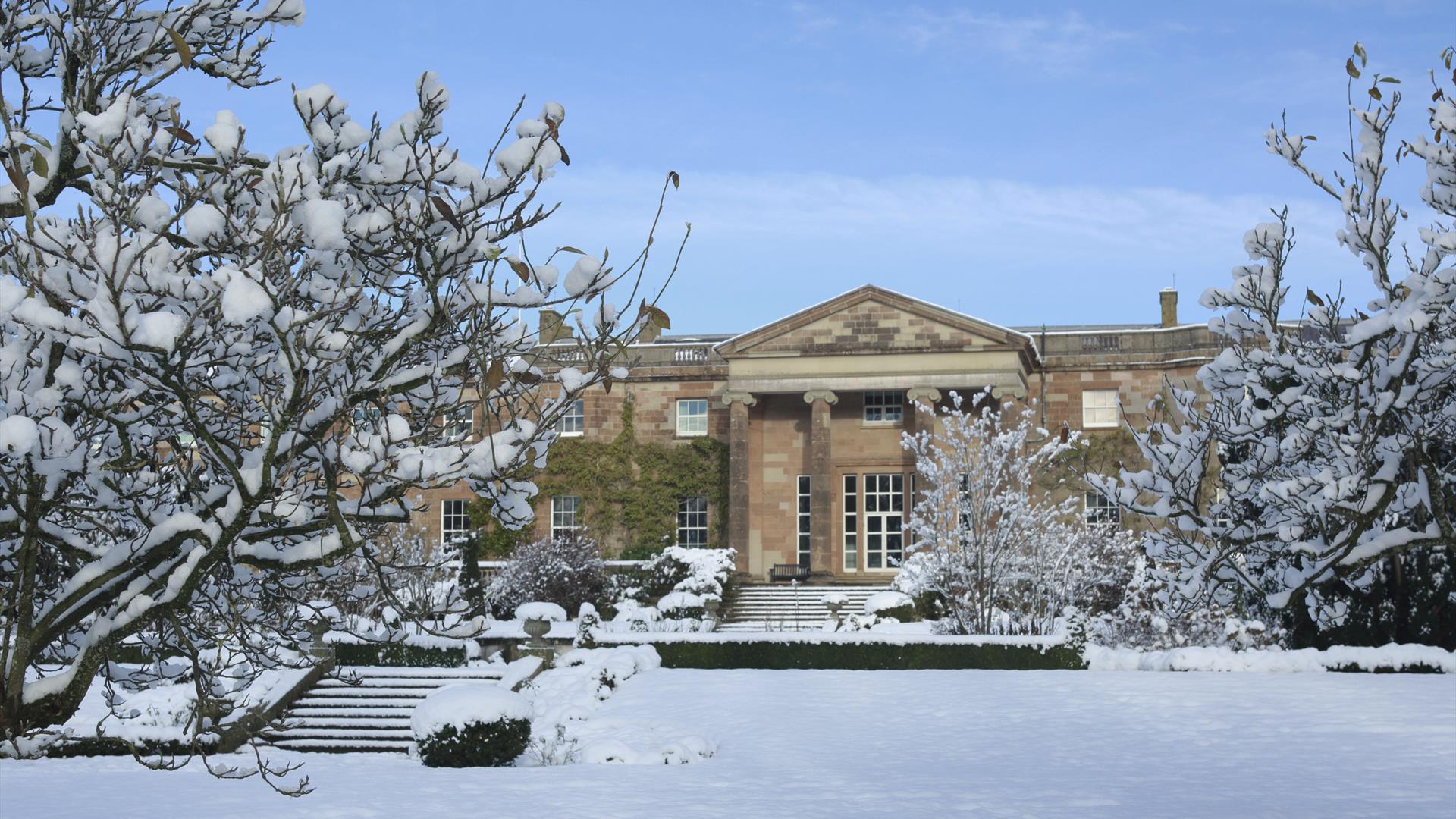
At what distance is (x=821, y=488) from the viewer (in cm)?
3444

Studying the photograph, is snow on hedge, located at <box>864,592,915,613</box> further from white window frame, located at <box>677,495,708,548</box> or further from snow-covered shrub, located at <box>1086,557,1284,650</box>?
white window frame, located at <box>677,495,708,548</box>

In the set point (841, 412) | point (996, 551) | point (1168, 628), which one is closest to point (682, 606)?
point (996, 551)

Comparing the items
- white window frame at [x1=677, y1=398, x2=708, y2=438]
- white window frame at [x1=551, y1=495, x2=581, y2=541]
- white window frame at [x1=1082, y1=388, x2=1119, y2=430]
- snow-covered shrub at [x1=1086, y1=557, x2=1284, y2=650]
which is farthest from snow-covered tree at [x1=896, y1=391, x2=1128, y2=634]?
white window frame at [x1=551, y1=495, x2=581, y2=541]

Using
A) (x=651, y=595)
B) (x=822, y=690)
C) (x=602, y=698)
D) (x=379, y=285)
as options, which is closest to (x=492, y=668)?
(x=602, y=698)

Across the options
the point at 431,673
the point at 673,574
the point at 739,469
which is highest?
the point at 739,469

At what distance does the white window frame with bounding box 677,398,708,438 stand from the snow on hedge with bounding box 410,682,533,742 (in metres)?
22.8

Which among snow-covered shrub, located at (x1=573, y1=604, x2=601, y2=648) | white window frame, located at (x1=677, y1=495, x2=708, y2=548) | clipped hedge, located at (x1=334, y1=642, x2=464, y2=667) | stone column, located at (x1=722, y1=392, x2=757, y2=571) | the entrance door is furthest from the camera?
white window frame, located at (x1=677, y1=495, x2=708, y2=548)

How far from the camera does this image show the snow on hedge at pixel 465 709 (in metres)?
15.2

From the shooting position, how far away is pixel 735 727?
663 inches

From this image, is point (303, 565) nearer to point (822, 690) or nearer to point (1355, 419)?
point (1355, 419)

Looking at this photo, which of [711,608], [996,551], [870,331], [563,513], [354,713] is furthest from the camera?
[563,513]

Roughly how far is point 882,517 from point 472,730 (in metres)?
22.1

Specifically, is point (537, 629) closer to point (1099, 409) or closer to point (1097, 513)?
point (1097, 513)

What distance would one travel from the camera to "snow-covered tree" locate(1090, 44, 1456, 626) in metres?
7.63
